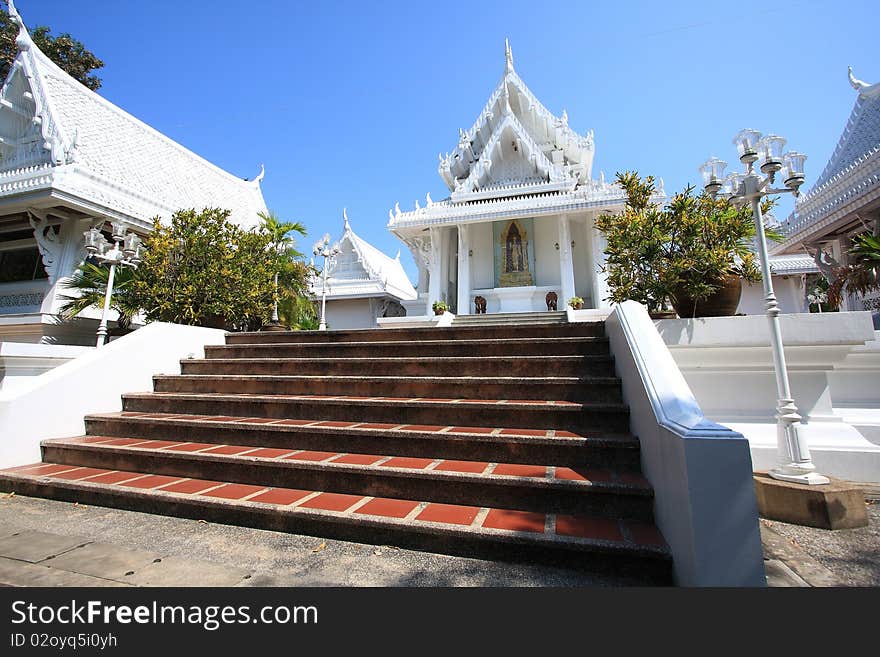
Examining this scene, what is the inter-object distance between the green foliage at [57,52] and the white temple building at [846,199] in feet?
85.6

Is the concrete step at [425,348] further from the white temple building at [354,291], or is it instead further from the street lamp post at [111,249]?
the white temple building at [354,291]

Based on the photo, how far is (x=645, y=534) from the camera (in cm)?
185

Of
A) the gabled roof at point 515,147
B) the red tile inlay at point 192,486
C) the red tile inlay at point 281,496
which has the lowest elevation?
the red tile inlay at point 281,496

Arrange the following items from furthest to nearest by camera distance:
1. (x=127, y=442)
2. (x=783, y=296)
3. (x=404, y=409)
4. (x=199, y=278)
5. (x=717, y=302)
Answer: (x=783, y=296) → (x=199, y=278) → (x=717, y=302) → (x=127, y=442) → (x=404, y=409)

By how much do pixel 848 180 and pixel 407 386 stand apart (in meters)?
10.3

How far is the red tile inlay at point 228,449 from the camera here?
9.57 feet

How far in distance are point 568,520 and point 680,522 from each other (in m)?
0.56

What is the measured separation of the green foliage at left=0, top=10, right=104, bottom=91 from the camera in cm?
1454

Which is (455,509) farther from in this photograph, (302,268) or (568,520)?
(302,268)

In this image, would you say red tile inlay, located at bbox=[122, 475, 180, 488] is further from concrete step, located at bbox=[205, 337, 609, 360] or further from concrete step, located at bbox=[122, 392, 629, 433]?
concrete step, located at bbox=[205, 337, 609, 360]

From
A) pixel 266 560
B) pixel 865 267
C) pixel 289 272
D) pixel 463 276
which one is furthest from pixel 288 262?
pixel 865 267

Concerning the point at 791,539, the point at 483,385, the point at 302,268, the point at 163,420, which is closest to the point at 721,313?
the point at 791,539

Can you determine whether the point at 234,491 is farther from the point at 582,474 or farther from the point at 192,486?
the point at 582,474

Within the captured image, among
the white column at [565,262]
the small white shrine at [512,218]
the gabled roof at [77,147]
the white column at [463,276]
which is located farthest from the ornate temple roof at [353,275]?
the white column at [565,262]
